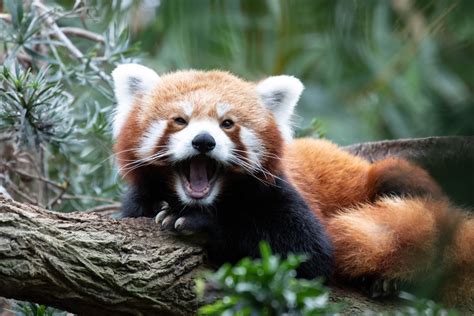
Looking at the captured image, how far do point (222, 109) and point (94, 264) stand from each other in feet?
3.82

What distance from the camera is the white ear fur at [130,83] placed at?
12.5 feet

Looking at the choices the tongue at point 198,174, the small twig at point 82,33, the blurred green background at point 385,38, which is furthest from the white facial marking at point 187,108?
the blurred green background at point 385,38

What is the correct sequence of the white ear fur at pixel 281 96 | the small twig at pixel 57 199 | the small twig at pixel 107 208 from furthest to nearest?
the small twig at pixel 107 208, the small twig at pixel 57 199, the white ear fur at pixel 281 96

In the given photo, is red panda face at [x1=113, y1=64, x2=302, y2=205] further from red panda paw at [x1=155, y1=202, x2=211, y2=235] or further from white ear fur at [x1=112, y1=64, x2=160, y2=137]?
red panda paw at [x1=155, y1=202, x2=211, y2=235]

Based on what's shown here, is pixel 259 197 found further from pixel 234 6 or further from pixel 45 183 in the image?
pixel 234 6

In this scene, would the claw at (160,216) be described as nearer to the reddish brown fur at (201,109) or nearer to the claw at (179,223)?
the claw at (179,223)

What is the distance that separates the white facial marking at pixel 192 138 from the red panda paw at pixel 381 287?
3.25 feet

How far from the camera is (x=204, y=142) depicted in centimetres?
317

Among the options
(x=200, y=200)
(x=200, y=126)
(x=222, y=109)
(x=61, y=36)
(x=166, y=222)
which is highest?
(x=61, y=36)

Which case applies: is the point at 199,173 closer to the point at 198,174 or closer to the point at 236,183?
the point at 198,174

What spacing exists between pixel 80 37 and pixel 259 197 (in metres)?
A: 2.63

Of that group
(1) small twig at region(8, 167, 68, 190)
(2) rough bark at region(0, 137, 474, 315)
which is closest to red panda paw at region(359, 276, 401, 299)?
(2) rough bark at region(0, 137, 474, 315)

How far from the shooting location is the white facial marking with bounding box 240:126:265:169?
11.2 ft

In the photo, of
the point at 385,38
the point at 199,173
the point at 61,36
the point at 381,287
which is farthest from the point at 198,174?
the point at 385,38
